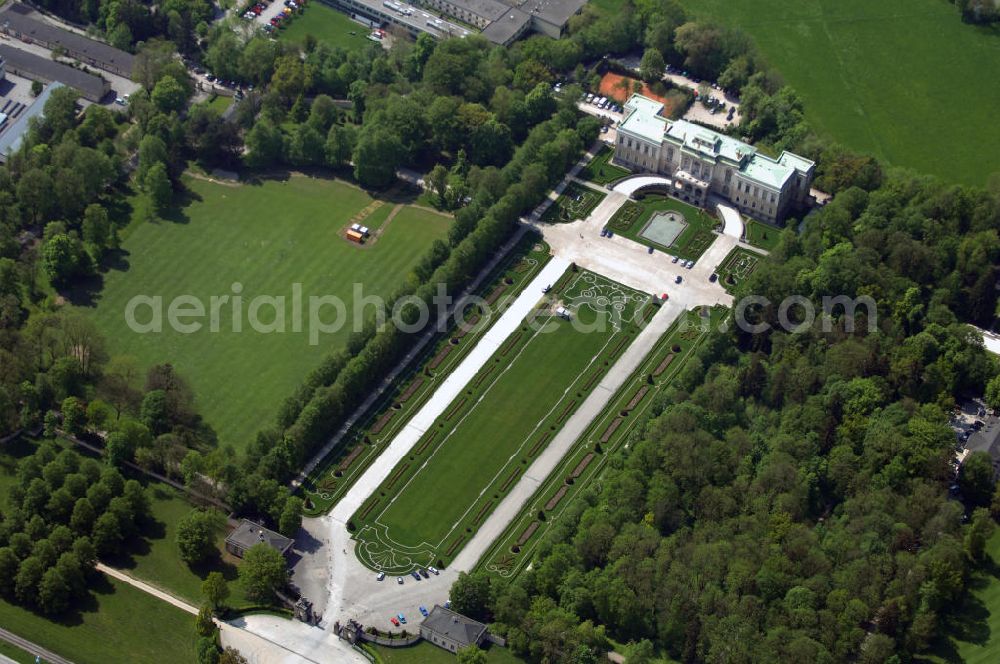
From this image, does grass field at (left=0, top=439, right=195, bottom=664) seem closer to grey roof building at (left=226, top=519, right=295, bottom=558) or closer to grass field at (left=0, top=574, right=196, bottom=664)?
grass field at (left=0, top=574, right=196, bottom=664)

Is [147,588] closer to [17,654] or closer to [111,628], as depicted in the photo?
[111,628]

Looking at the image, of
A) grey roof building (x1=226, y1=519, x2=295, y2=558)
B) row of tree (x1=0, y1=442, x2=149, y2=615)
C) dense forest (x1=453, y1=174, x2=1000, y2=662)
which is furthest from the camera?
grey roof building (x1=226, y1=519, x2=295, y2=558)

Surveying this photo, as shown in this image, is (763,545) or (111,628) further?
(763,545)

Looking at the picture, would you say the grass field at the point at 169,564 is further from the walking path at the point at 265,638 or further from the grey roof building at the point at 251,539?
the grey roof building at the point at 251,539

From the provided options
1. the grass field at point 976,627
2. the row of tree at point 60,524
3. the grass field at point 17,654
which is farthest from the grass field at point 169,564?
the grass field at point 976,627

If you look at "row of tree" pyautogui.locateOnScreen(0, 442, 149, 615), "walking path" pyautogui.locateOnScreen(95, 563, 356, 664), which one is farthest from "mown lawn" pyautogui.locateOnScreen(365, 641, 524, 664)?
"row of tree" pyautogui.locateOnScreen(0, 442, 149, 615)

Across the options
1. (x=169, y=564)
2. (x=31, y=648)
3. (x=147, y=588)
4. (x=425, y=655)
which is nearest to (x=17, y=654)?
(x=31, y=648)
